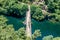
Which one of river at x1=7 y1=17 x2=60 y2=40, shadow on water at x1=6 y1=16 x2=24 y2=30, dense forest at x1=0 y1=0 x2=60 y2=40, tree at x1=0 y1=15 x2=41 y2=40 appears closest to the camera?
tree at x1=0 y1=15 x2=41 y2=40

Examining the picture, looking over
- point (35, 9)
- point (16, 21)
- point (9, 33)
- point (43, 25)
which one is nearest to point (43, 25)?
point (43, 25)

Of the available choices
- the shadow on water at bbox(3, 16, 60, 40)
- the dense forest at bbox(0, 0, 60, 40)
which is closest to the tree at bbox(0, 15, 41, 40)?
the shadow on water at bbox(3, 16, 60, 40)

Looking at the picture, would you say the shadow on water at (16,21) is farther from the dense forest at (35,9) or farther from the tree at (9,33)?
the tree at (9,33)

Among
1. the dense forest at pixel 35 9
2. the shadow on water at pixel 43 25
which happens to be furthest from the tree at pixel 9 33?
the dense forest at pixel 35 9

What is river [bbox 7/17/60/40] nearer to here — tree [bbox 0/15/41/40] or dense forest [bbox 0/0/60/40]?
dense forest [bbox 0/0/60/40]

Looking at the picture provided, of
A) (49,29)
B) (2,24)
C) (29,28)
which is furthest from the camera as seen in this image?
(49,29)

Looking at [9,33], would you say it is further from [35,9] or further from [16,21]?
[35,9]

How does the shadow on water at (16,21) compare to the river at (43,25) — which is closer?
the river at (43,25)

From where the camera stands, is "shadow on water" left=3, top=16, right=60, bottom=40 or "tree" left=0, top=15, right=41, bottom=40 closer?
"tree" left=0, top=15, right=41, bottom=40

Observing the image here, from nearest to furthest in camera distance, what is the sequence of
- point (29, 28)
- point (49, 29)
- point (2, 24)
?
point (2, 24) < point (29, 28) < point (49, 29)

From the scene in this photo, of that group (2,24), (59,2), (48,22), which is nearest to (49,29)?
(48,22)

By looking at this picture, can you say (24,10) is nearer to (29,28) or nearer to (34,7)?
(34,7)
